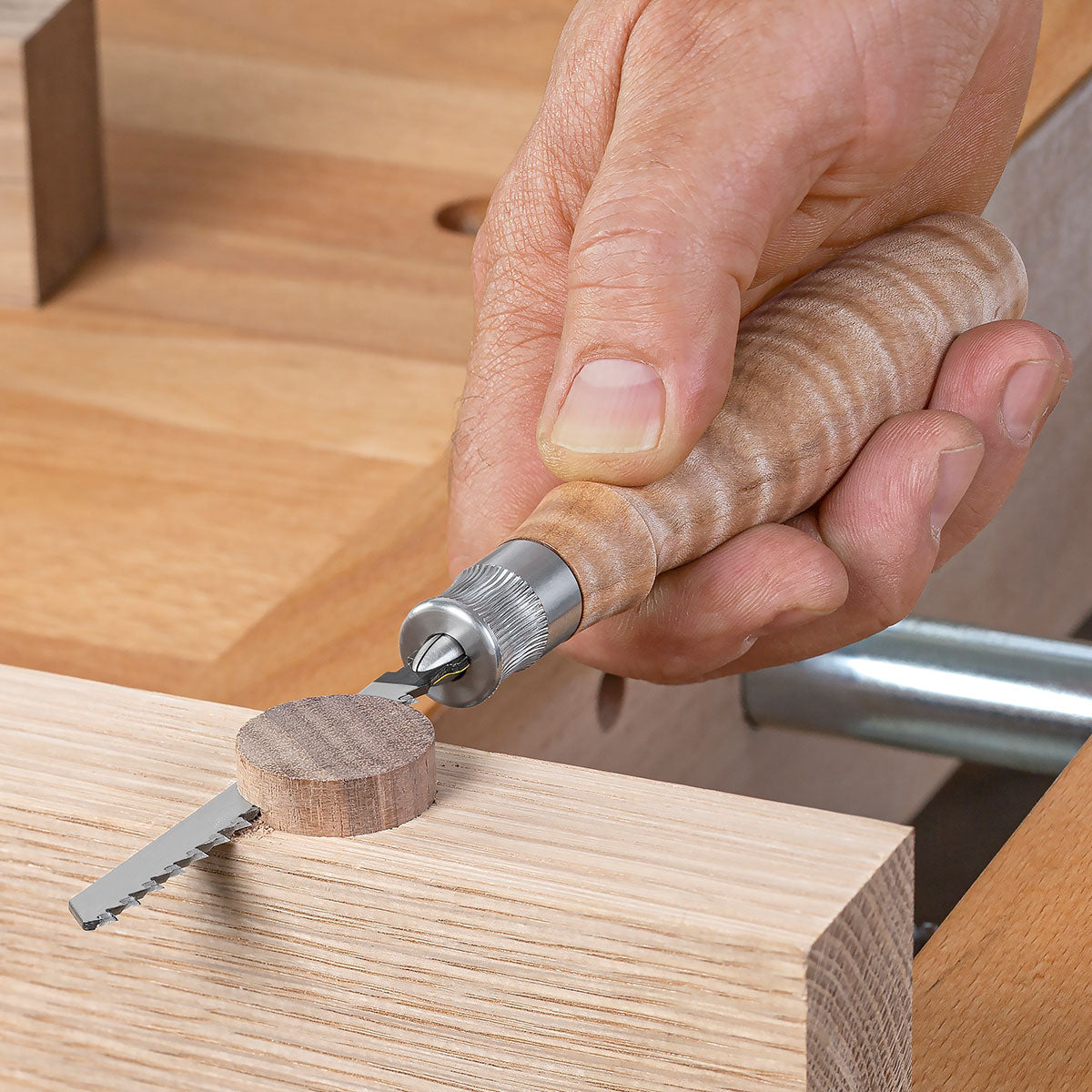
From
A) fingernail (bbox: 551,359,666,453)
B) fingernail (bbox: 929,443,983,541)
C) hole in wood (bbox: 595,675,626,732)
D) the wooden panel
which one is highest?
fingernail (bbox: 551,359,666,453)

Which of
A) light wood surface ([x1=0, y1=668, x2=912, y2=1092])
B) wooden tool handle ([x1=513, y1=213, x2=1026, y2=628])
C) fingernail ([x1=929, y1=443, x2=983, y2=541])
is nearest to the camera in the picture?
light wood surface ([x1=0, y1=668, x2=912, y2=1092])

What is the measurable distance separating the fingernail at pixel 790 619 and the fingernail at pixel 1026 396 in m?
0.11

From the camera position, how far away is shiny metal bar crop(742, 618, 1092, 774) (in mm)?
572

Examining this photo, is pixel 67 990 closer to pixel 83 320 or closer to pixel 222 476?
pixel 222 476

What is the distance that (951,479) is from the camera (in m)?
0.55

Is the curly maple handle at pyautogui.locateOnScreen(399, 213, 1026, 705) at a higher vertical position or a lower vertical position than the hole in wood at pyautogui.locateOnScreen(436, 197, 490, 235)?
higher

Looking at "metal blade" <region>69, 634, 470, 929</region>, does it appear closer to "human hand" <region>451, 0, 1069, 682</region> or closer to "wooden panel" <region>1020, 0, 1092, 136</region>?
"human hand" <region>451, 0, 1069, 682</region>

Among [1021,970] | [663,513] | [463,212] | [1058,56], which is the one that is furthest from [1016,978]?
[1058,56]

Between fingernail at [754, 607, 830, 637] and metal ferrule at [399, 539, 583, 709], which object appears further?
fingernail at [754, 607, 830, 637]

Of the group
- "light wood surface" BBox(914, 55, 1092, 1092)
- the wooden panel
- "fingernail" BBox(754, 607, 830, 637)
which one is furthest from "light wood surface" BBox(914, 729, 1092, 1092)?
the wooden panel

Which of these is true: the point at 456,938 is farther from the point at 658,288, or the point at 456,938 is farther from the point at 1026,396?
the point at 1026,396

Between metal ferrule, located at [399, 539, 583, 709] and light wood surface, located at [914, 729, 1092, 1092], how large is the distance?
5.2 inches

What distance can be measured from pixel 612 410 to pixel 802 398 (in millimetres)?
67

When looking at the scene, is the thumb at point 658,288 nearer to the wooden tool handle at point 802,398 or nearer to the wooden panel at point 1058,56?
the wooden tool handle at point 802,398
